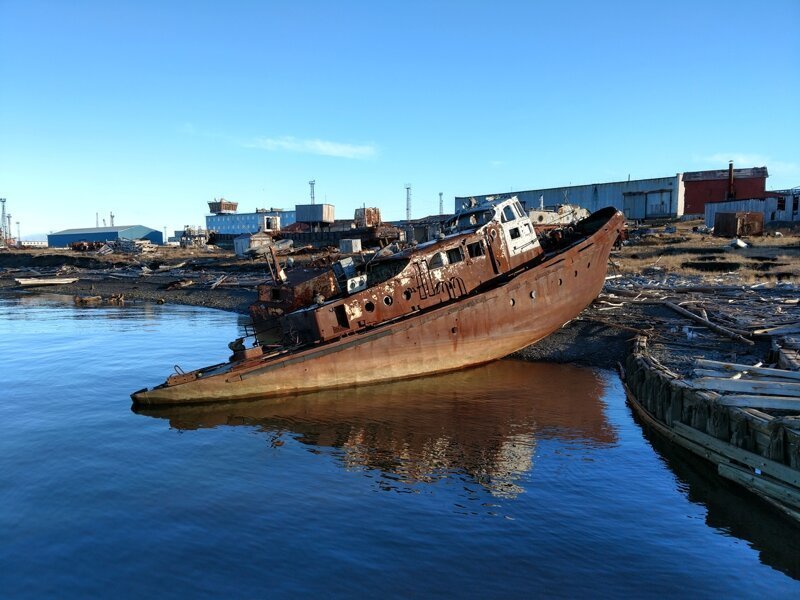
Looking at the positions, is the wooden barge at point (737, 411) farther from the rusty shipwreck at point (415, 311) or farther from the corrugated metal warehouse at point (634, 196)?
the corrugated metal warehouse at point (634, 196)

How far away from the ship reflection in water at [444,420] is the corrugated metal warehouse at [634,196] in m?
46.1

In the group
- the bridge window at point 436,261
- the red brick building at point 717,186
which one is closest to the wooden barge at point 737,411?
the bridge window at point 436,261

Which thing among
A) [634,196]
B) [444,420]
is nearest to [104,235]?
[634,196]

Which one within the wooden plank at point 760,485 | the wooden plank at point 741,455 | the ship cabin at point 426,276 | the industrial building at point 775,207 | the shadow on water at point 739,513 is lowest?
the shadow on water at point 739,513

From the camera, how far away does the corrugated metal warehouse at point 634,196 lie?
6203cm

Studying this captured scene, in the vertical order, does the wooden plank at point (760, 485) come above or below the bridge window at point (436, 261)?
below

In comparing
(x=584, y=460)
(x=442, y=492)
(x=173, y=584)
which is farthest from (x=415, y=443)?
(x=173, y=584)

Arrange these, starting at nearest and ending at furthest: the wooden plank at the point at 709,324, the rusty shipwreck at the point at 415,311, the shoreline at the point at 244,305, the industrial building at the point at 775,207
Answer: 1. the wooden plank at the point at 709,324
2. the rusty shipwreck at the point at 415,311
3. the shoreline at the point at 244,305
4. the industrial building at the point at 775,207

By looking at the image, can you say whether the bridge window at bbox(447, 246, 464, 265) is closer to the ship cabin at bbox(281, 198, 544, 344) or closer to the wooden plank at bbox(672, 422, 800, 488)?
the ship cabin at bbox(281, 198, 544, 344)

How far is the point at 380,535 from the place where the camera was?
30.9 ft

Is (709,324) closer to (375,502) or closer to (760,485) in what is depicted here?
(760,485)

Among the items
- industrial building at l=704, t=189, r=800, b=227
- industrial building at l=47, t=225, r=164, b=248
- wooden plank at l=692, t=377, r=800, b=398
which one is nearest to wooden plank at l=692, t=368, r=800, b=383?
wooden plank at l=692, t=377, r=800, b=398

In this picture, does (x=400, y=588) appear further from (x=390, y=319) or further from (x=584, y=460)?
(x=390, y=319)

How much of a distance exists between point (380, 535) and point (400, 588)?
1.49m
